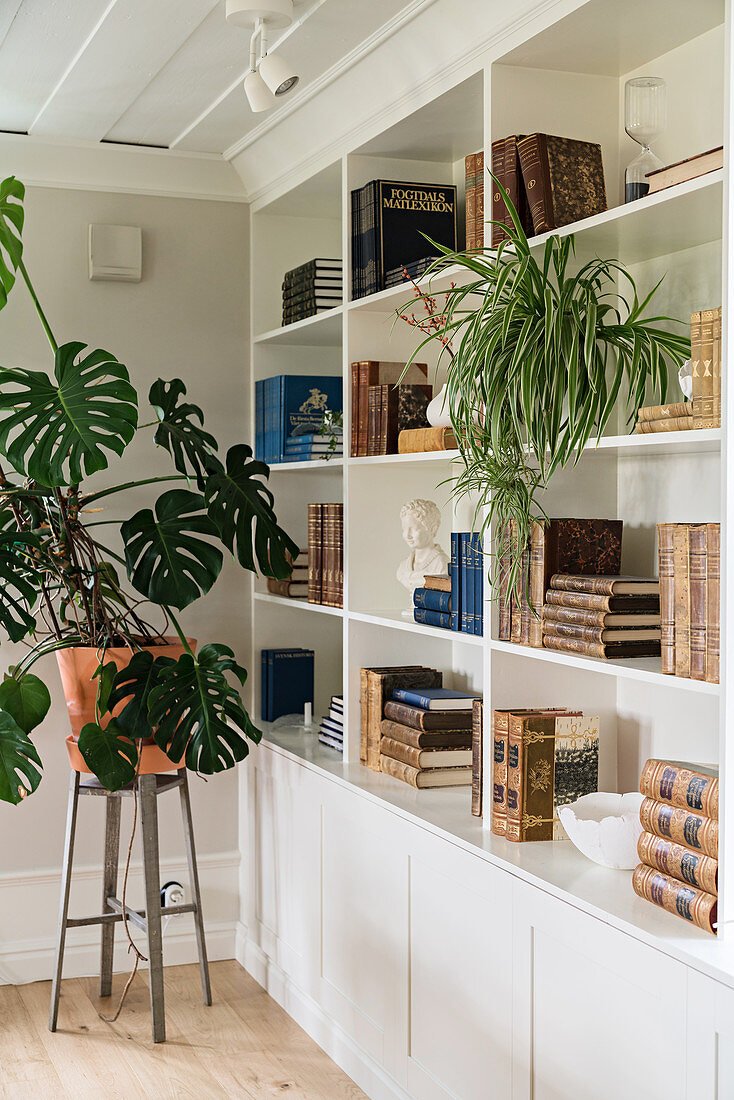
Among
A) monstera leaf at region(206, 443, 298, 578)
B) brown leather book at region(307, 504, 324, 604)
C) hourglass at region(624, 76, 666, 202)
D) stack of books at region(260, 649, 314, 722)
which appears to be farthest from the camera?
stack of books at region(260, 649, 314, 722)

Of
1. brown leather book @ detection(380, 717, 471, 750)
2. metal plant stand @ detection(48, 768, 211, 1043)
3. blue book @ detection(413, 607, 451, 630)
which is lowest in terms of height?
metal plant stand @ detection(48, 768, 211, 1043)

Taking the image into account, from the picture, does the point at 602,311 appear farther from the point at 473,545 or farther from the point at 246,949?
the point at 246,949

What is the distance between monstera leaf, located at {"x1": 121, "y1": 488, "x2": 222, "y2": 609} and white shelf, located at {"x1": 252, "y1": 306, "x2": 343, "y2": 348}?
2.23ft

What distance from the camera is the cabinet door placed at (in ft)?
5.94

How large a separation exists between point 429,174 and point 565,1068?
7.58ft

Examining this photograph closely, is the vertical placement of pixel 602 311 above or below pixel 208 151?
below

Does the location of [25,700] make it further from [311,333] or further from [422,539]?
[311,333]

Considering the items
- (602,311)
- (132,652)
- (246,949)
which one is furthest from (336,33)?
(246,949)

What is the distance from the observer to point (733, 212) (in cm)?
180

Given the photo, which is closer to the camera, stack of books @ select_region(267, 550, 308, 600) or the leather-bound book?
the leather-bound book

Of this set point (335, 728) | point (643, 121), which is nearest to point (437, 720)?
point (335, 728)

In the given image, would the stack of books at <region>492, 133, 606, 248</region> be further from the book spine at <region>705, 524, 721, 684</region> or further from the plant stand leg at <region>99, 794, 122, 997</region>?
the plant stand leg at <region>99, 794, 122, 997</region>

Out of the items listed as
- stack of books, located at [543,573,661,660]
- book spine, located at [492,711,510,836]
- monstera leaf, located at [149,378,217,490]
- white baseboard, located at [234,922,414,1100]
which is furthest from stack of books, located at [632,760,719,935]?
monstera leaf, located at [149,378,217,490]

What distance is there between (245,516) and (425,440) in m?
0.66
